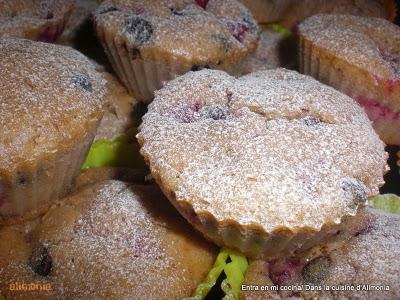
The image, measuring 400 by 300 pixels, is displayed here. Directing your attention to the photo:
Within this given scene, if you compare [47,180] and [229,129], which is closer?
[229,129]

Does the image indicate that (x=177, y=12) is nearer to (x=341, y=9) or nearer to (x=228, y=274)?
(x=341, y=9)

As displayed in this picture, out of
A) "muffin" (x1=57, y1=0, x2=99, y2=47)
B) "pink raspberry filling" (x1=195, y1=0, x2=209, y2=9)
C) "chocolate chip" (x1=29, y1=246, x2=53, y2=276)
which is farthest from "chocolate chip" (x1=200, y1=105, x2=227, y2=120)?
"muffin" (x1=57, y1=0, x2=99, y2=47)

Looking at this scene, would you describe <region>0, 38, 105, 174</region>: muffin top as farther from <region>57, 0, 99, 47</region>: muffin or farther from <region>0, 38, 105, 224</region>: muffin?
<region>57, 0, 99, 47</region>: muffin

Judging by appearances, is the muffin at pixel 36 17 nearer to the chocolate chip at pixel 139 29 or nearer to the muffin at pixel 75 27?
the muffin at pixel 75 27

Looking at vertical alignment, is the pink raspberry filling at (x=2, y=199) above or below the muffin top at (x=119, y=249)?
above

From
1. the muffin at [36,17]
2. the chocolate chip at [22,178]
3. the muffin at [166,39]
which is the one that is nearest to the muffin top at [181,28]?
the muffin at [166,39]

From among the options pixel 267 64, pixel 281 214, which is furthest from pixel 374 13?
pixel 281 214

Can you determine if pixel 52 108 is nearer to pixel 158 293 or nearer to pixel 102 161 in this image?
pixel 102 161
